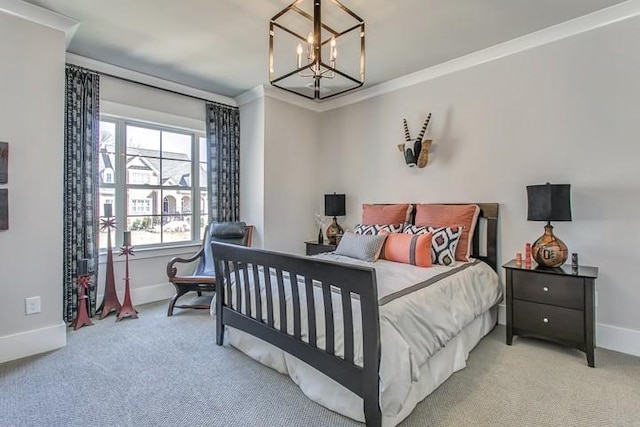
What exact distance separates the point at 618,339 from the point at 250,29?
3981 millimetres

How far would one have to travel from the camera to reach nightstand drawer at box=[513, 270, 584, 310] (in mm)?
2471

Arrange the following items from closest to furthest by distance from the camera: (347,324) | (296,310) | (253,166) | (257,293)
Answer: (347,324), (296,310), (257,293), (253,166)

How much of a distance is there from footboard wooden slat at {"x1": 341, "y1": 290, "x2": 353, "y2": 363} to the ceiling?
218cm

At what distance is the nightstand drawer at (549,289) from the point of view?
2471 millimetres

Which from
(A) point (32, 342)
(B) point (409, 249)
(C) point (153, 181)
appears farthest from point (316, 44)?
(A) point (32, 342)

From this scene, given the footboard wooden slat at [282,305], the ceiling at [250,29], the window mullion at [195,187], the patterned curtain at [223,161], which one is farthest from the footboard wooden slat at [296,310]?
the window mullion at [195,187]

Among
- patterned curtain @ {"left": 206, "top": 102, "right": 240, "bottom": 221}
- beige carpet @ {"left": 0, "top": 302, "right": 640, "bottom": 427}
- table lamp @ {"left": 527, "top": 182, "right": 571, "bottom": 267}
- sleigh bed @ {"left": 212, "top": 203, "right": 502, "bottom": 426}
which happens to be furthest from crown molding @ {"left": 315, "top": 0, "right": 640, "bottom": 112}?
beige carpet @ {"left": 0, "top": 302, "right": 640, "bottom": 427}

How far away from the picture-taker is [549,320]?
261cm

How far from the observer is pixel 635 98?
2578 millimetres

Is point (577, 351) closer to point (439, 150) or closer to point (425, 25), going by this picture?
point (439, 150)

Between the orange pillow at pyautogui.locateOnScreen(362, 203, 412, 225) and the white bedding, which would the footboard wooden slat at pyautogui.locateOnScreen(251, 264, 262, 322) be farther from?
the orange pillow at pyautogui.locateOnScreen(362, 203, 412, 225)

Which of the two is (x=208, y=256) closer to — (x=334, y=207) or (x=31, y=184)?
(x=334, y=207)

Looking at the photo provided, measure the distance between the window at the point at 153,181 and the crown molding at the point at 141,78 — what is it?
1.59ft

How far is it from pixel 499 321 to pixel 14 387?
3910mm
